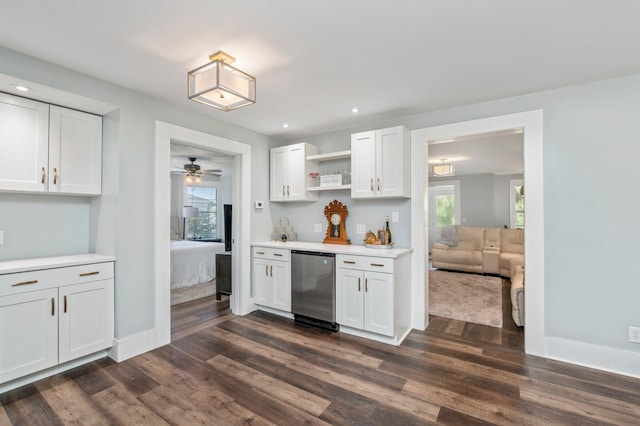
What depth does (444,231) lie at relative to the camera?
285 inches

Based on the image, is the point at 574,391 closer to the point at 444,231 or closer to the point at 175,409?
the point at 175,409

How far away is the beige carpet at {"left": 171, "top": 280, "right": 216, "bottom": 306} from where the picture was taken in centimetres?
447

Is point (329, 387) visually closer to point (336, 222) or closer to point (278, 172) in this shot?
point (336, 222)

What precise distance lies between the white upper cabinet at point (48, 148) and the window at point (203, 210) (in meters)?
5.46

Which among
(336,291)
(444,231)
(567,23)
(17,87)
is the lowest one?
(336,291)

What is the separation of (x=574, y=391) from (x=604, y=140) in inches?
80.3

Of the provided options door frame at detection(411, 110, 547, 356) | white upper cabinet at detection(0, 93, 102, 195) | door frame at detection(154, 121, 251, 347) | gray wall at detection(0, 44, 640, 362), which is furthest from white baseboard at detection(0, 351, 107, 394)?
door frame at detection(411, 110, 547, 356)

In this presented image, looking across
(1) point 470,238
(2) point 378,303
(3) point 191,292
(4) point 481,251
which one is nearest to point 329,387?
(2) point 378,303

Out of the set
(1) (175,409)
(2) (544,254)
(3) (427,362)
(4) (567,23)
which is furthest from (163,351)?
(4) (567,23)

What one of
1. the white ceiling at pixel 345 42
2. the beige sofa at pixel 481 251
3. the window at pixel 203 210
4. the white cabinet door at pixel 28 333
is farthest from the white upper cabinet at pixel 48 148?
the beige sofa at pixel 481 251

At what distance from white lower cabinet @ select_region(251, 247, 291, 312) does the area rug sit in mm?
1964

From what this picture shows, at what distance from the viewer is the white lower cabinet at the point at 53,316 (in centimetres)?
215

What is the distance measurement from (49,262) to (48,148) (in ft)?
3.18

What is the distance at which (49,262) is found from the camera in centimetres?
240
